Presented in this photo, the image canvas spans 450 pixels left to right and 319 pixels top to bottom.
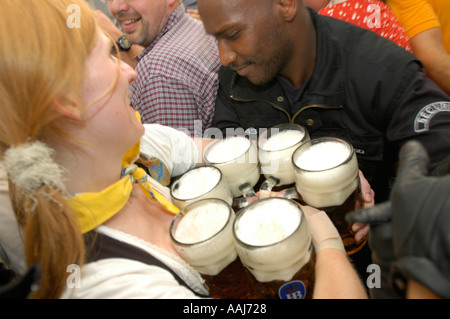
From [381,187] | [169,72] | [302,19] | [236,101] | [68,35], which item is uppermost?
[68,35]

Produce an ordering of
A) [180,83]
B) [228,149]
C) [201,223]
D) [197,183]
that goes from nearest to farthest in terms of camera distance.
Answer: [201,223] < [197,183] < [228,149] < [180,83]

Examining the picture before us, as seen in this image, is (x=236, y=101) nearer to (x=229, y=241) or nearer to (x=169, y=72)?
(x=169, y=72)

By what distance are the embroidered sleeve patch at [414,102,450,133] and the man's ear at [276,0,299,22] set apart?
0.74 metres

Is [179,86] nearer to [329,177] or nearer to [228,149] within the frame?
[228,149]

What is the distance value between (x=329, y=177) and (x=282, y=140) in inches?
13.6

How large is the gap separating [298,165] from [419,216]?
0.59 meters

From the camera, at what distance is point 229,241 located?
97cm

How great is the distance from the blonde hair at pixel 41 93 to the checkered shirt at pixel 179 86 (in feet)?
3.27

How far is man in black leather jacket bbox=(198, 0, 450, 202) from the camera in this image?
144cm

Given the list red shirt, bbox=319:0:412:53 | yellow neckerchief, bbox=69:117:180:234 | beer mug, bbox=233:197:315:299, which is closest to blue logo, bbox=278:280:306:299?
beer mug, bbox=233:197:315:299

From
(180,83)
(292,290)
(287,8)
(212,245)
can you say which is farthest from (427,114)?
(180,83)

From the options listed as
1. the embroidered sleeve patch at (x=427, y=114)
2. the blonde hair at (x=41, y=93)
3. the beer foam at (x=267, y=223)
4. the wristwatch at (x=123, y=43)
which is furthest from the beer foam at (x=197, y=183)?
the wristwatch at (x=123, y=43)

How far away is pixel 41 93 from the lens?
0.81 metres
